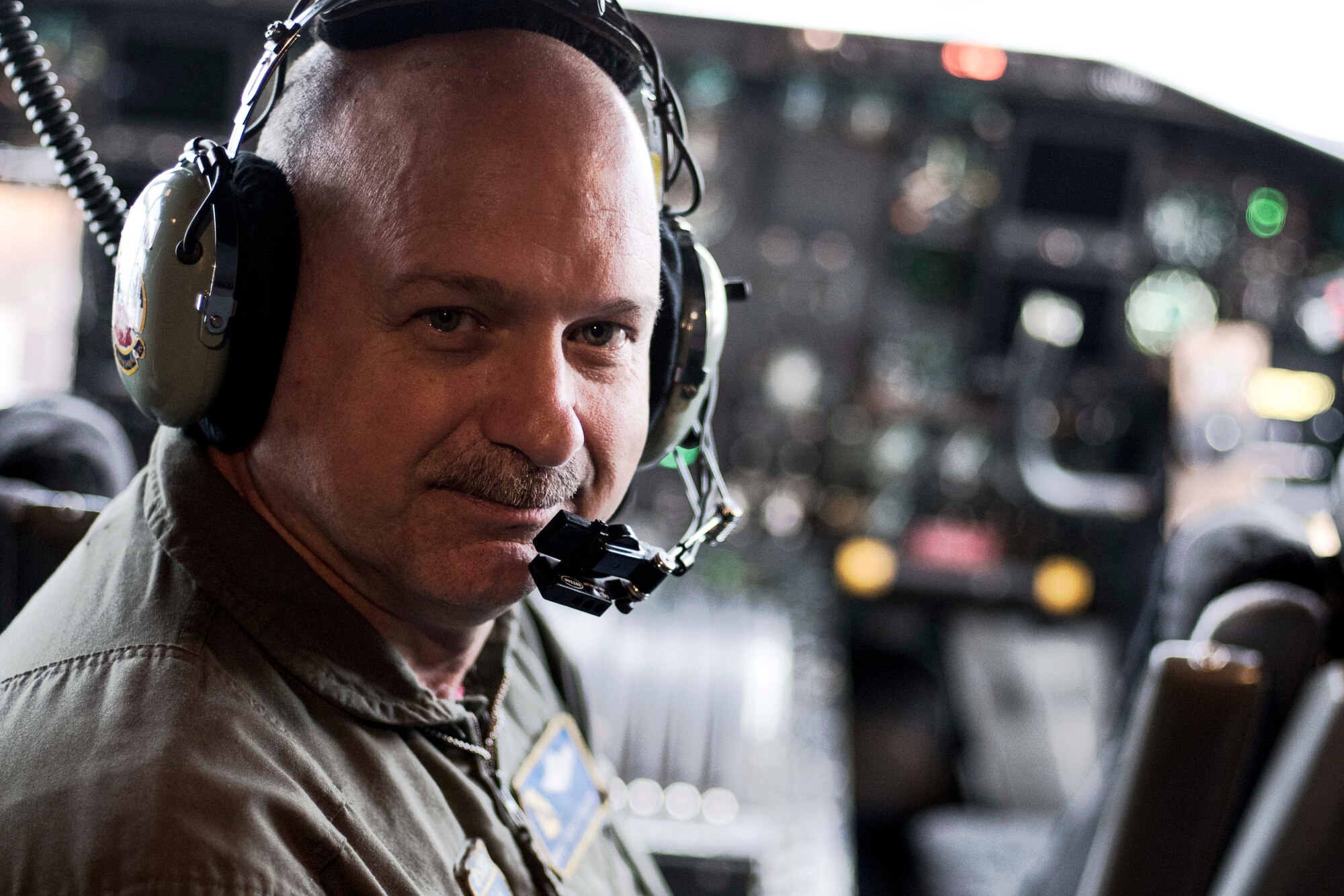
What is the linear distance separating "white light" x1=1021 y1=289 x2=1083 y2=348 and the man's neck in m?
2.93

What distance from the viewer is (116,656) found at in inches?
27.5

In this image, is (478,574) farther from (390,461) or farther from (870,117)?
(870,117)

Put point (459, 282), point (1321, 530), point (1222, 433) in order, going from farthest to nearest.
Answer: point (1222, 433) → point (1321, 530) → point (459, 282)

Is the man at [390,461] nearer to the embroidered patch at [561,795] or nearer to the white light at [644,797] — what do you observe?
the embroidered patch at [561,795]

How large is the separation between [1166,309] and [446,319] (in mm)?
3364

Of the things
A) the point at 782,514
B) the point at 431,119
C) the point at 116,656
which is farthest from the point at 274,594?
the point at 782,514

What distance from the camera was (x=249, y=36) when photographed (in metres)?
3.42

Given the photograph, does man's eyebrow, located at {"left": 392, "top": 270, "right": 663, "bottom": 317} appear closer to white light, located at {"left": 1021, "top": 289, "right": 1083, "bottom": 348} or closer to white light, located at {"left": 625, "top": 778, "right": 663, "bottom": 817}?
white light, located at {"left": 625, "top": 778, "right": 663, "bottom": 817}

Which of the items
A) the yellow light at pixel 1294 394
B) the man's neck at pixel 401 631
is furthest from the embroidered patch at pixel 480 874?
the yellow light at pixel 1294 394

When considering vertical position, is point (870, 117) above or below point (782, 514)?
above

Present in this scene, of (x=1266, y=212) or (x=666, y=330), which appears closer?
(x=666, y=330)

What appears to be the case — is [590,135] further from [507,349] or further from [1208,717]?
[1208,717]

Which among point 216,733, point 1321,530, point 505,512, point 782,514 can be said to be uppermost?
point 505,512

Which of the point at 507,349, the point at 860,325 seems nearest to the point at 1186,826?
the point at 507,349
